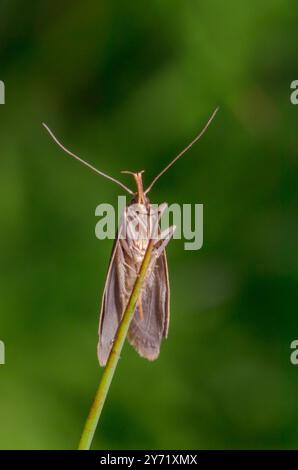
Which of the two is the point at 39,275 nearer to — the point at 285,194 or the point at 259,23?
the point at 285,194

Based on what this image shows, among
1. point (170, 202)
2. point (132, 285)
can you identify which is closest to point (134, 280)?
point (132, 285)

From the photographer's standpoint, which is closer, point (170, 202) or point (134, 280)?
point (134, 280)

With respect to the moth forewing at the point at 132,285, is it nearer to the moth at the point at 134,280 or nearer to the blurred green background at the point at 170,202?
the moth at the point at 134,280

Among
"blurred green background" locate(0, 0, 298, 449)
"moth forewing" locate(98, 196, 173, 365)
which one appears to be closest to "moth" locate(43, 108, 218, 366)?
"moth forewing" locate(98, 196, 173, 365)

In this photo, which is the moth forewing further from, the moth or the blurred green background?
the blurred green background

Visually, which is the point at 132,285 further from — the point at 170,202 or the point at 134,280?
the point at 170,202
